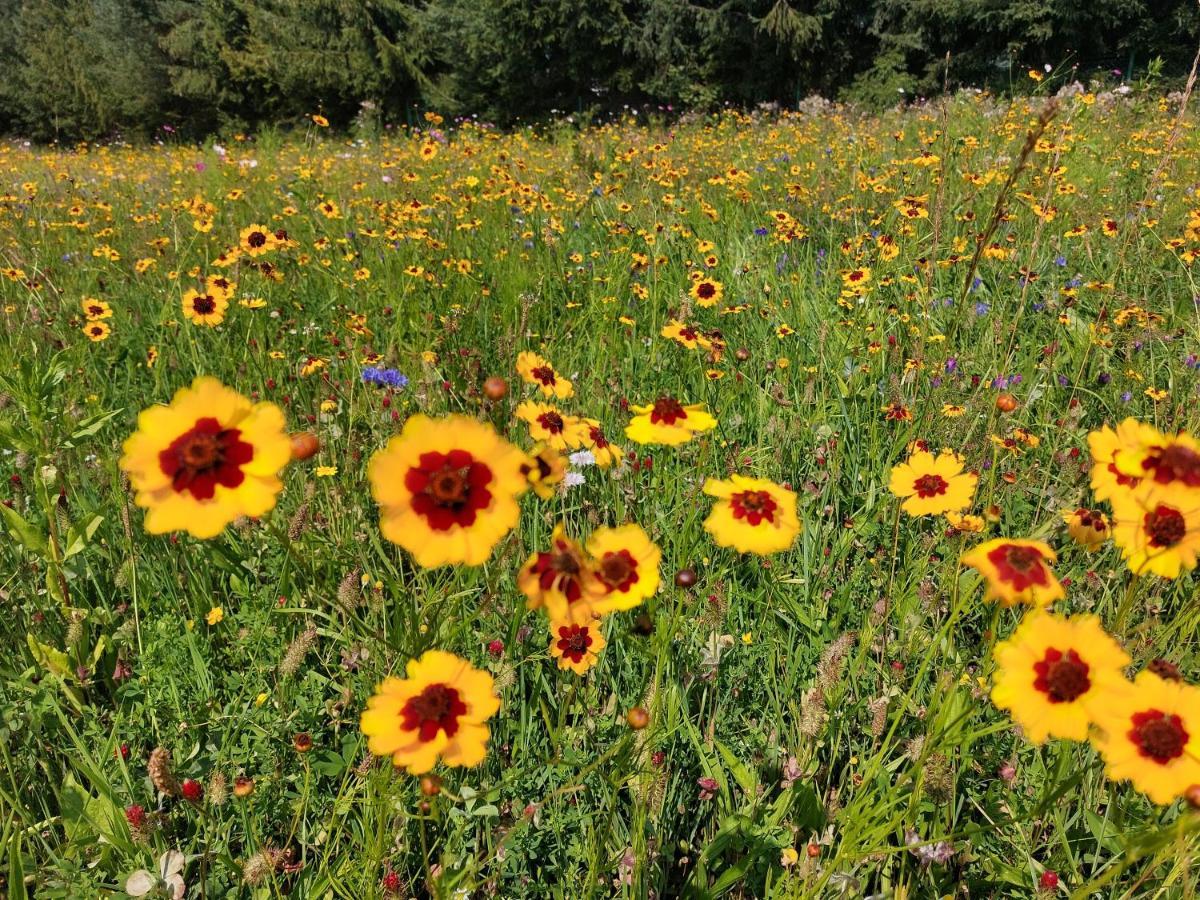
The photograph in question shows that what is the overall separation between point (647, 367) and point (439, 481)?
2.05 metres

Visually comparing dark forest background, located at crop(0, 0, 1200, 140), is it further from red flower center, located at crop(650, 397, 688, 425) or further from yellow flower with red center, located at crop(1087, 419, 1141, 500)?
yellow flower with red center, located at crop(1087, 419, 1141, 500)

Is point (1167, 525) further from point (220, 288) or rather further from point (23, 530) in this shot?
point (220, 288)

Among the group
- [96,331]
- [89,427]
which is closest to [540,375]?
[89,427]

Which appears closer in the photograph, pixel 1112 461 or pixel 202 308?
pixel 1112 461

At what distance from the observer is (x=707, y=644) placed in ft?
5.14

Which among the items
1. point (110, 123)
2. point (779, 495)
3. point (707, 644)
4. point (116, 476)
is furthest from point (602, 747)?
point (110, 123)

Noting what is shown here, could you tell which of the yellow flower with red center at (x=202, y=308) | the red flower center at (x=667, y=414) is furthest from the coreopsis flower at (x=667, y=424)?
the yellow flower with red center at (x=202, y=308)

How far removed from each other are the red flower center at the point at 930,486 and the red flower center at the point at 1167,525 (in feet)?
1.51

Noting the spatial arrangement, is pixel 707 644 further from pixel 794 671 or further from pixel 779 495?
pixel 779 495

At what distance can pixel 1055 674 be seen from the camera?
855 mm

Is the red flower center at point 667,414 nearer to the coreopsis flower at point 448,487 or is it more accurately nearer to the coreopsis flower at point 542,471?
the coreopsis flower at point 542,471

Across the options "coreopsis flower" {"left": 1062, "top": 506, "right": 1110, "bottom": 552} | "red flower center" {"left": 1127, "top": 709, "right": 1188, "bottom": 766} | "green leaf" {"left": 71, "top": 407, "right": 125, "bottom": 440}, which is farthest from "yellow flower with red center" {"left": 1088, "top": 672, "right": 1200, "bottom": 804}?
"green leaf" {"left": 71, "top": 407, "right": 125, "bottom": 440}

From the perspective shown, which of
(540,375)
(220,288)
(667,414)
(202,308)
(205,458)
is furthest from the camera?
(220,288)

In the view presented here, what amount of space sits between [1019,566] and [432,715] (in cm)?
82
